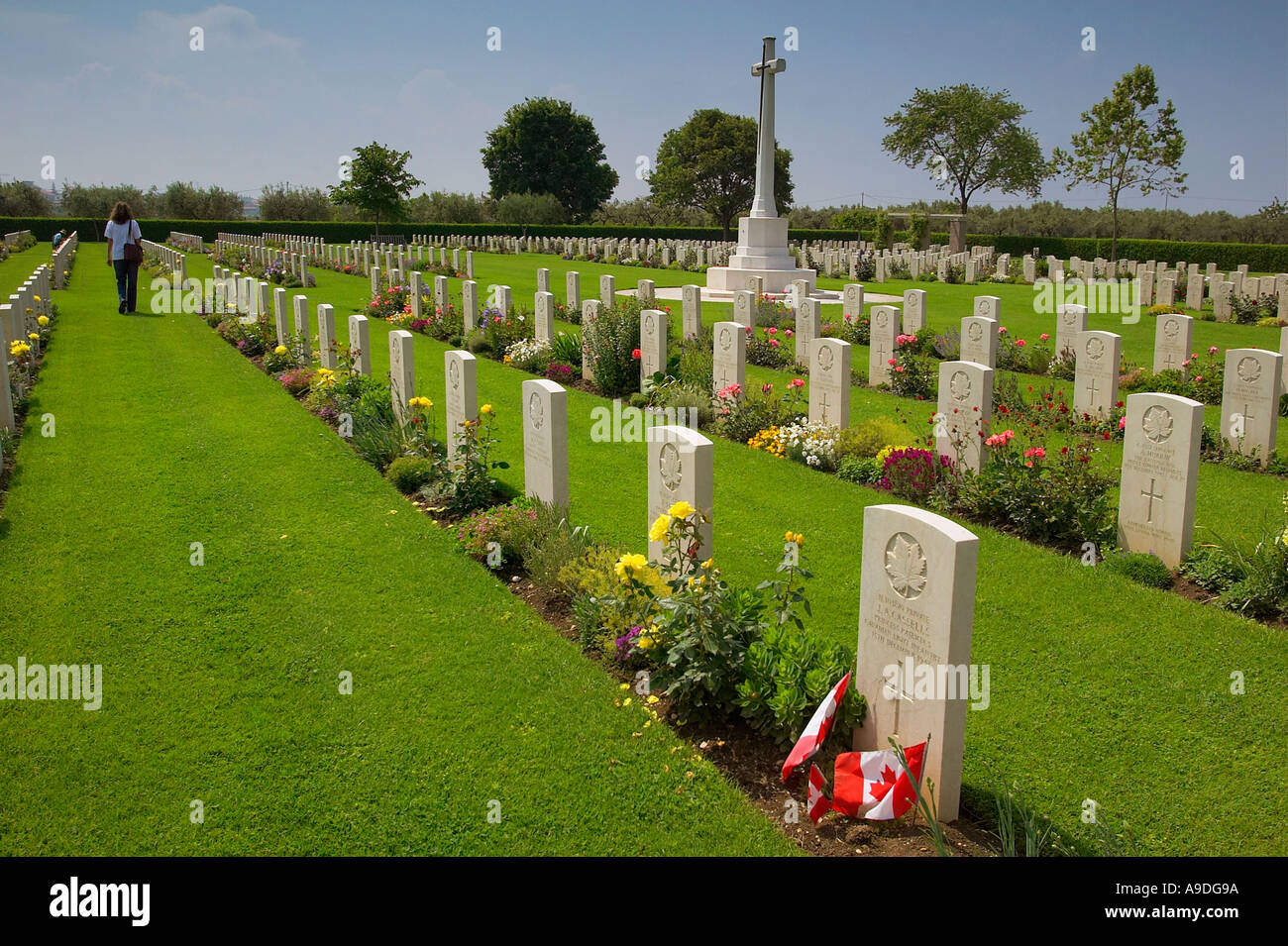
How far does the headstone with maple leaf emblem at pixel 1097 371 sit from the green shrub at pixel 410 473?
24.0ft

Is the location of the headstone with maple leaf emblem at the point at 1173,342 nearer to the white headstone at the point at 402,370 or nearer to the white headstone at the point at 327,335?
the white headstone at the point at 402,370

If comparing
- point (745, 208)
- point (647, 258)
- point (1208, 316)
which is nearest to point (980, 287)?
point (1208, 316)

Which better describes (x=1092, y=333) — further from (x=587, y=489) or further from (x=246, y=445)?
(x=246, y=445)

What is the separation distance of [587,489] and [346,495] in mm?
2120

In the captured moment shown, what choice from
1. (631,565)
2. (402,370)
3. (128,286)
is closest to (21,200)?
(128,286)

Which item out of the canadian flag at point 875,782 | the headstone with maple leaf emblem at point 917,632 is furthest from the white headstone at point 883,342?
the canadian flag at point 875,782

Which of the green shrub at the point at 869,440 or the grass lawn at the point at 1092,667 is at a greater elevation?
the green shrub at the point at 869,440

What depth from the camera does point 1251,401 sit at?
360 inches

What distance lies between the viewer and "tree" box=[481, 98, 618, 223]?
68.5m

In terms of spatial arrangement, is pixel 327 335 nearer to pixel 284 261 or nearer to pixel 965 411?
pixel 965 411

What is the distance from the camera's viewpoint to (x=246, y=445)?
33.1 ft

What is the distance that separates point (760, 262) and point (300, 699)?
74.1 ft

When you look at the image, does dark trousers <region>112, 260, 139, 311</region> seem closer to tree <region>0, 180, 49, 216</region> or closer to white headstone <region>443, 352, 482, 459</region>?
white headstone <region>443, 352, 482, 459</region>

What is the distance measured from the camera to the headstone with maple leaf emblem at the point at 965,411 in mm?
8070
